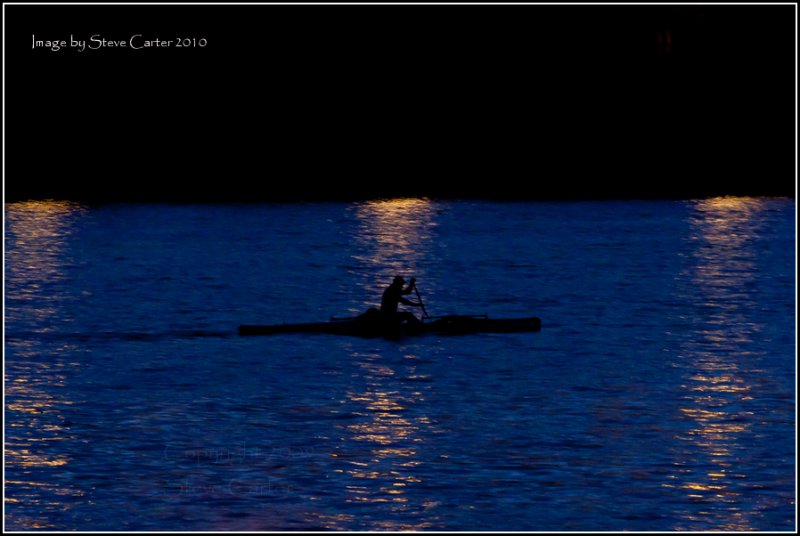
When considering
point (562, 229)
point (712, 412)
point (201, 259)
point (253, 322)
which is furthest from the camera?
point (562, 229)

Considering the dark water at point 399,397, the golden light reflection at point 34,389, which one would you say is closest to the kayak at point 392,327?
the dark water at point 399,397

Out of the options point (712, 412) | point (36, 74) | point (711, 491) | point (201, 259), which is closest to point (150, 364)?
point (712, 412)

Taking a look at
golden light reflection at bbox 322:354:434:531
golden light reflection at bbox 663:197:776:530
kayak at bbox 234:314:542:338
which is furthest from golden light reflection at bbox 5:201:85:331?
golden light reflection at bbox 663:197:776:530

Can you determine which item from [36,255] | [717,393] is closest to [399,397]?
[717,393]

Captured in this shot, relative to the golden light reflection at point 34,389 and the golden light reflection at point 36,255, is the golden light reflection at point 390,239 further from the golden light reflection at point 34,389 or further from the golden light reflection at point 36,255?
the golden light reflection at point 34,389

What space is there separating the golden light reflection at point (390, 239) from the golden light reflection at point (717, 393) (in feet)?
31.7

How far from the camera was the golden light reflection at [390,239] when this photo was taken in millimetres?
54531

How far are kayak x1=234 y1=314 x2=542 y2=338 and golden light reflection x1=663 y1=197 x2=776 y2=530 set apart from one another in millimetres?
4144

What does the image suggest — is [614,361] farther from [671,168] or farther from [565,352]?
[671,168]

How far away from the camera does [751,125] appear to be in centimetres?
10338

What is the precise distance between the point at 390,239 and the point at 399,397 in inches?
1542

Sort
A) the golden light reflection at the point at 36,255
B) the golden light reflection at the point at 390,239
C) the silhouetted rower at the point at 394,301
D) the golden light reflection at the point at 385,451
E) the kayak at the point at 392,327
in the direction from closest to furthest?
the golden light reflection at the point at 385,451, the silhouetted rower at the point at 394,301, the kayak at the point at 392,327, the golden light reflection at the point at 36,255, the golden light reflection at the point at 390,239

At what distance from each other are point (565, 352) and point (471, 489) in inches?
533

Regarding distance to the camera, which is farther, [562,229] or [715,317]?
[562,229]
